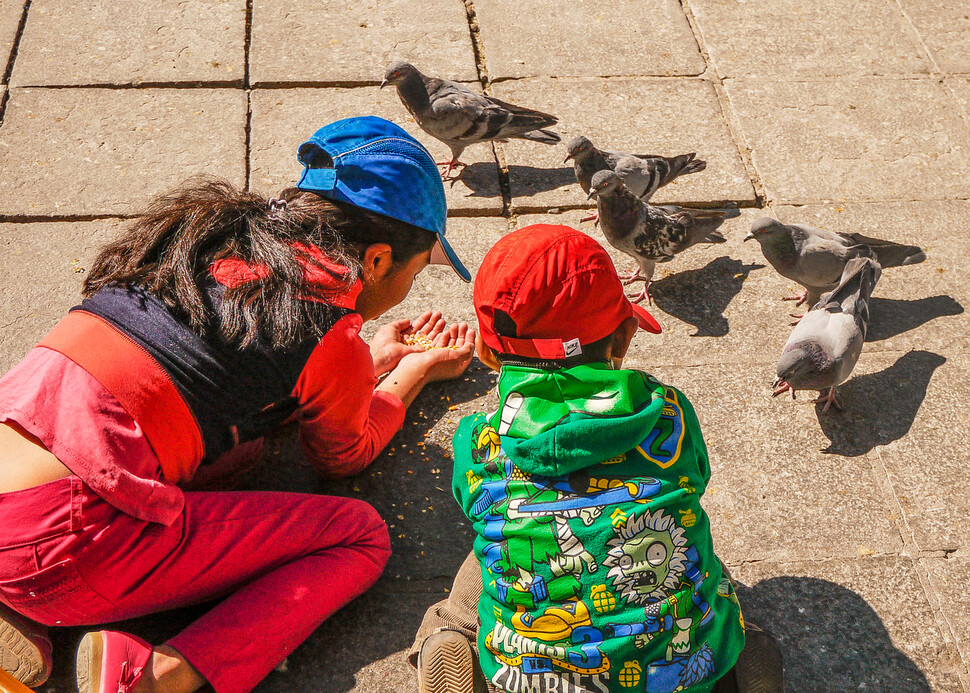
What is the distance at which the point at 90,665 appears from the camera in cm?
209

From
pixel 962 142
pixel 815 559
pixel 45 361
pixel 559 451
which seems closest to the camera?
pixel 559 451

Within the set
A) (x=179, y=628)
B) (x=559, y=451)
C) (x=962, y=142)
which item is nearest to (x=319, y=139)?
(x=559, y=451)

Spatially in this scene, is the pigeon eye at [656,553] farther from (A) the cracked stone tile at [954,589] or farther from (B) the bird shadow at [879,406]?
(B) the bird shadow at [879,406]

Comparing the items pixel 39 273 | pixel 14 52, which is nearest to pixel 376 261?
pixel 39 273

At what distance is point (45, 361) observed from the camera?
2.09m

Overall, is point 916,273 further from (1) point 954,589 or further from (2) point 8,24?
(2) point 8,24

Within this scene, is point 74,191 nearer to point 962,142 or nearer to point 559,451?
point 559,451

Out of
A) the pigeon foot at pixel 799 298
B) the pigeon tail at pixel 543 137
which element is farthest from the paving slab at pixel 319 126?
the pigeon foot at pixel 799 298

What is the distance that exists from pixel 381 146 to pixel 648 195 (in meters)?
1.97

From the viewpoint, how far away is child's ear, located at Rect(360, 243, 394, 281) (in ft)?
7.78

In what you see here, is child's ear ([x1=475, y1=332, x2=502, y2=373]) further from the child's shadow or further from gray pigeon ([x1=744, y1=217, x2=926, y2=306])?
gray pigeon ([x1=744, y1=217, x2=926, y2=306])

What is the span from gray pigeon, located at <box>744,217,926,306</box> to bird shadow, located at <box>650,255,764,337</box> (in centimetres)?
21

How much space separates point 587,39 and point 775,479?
308 centimetres

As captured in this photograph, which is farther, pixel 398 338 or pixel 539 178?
pixel 539 178
